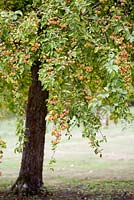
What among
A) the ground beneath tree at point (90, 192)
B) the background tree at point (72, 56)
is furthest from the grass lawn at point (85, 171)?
the background tree at point (72, 56)

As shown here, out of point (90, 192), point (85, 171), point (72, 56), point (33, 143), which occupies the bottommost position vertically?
point (90, 192)

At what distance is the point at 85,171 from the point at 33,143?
458 centimetres

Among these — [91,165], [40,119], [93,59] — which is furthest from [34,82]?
[91,165]

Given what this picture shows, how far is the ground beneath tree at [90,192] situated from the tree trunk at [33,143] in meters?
0.26

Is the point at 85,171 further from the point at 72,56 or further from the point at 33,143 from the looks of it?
the point at 72,56

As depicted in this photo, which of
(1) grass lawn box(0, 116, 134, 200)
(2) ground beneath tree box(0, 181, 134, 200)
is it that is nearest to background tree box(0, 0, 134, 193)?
(1) grass lawn box(0, 116, 134, 200)

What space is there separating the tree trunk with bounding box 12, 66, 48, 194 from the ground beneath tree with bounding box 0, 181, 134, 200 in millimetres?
256

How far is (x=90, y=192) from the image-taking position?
873 centimetres

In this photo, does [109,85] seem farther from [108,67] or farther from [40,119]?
[40,119]

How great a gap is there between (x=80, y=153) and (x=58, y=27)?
13009mm

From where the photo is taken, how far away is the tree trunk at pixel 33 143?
8016 millimetres

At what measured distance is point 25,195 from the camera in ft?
26.7

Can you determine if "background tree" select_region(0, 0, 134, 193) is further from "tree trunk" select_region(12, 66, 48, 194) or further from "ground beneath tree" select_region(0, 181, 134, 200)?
"ground beneath tree" select_region(0, 181, 134, 200)

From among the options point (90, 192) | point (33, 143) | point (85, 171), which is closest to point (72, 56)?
point (33, 143)
